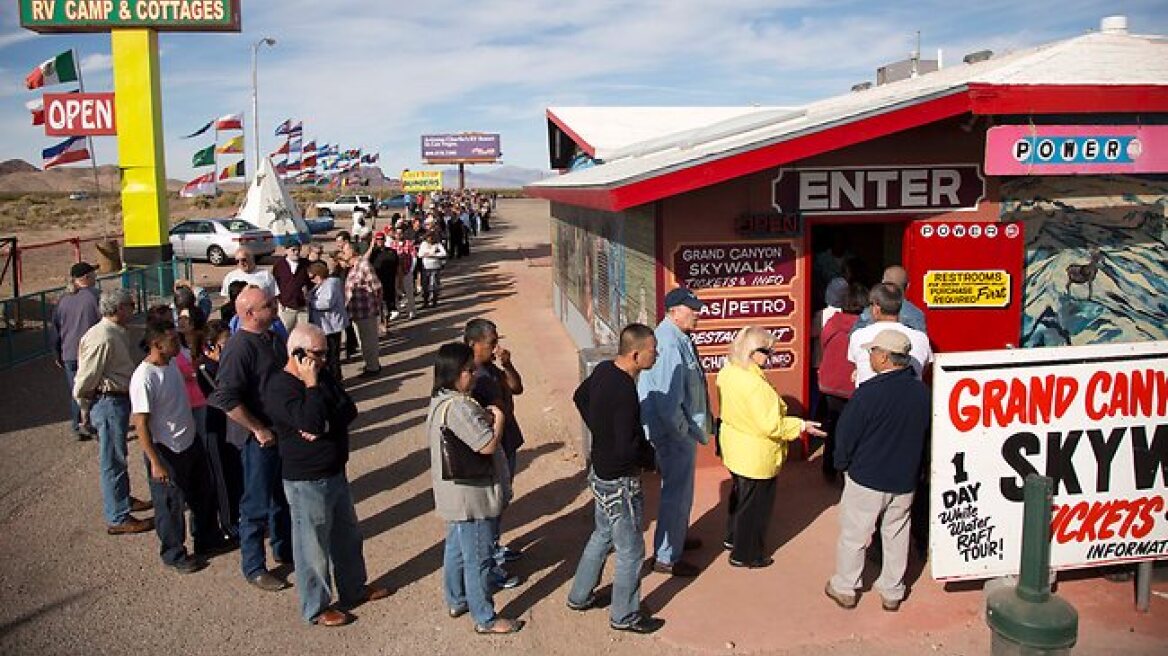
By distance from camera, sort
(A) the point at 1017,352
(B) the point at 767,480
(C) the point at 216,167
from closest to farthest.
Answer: (A) the point at 1017,352 < (B) the point at 767,480 < (C) the point at 216,167

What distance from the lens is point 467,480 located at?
500 cm

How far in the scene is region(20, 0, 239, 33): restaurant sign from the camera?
20547mm

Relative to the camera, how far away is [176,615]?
A: 5.61 meters

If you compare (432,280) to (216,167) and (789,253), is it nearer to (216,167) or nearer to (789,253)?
(216,167)

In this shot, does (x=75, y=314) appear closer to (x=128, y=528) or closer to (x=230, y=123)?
(x=128, y=528)

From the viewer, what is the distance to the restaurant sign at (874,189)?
795 centimetres

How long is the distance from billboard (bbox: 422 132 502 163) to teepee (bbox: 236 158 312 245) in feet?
147

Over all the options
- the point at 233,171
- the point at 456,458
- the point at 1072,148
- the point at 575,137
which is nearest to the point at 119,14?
the point at 233,171

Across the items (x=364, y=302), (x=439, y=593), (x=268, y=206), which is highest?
(x=268, y=206)

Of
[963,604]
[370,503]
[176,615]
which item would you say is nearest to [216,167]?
[370,503]

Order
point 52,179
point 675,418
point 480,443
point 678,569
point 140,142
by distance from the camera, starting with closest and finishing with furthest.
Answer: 1. point 480,443
2. point 675,418
3. point 678,569
4. point 140,142
5. point 52,179

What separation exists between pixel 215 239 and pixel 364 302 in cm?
1860

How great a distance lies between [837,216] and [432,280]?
1220 centimetres

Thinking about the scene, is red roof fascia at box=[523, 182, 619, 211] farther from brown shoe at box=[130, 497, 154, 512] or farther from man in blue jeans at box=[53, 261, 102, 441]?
man in blue jeans at box=[53, 261, 102, 441]
